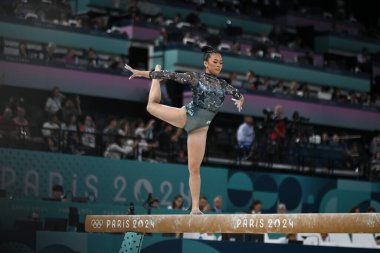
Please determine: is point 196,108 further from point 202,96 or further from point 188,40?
point 188,40

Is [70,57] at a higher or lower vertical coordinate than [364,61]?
lower

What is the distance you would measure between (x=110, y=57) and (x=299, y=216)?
44.2 feet

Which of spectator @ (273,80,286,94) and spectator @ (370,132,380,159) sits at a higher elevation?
spectator @ (273,80,286,94)

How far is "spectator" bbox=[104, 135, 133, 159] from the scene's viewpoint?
1623 cm

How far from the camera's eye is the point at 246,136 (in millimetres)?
17562

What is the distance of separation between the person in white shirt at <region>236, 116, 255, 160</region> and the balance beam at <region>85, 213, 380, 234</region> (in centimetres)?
805

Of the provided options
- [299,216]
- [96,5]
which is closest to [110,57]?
[96,5]

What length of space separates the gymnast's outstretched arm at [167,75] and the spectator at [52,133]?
22.4 ft

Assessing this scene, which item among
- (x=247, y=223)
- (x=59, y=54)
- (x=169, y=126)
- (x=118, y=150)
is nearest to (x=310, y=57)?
(x=169, y=126)

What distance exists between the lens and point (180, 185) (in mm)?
16828

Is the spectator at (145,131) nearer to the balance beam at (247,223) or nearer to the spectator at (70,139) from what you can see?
the spectator at (70,139)

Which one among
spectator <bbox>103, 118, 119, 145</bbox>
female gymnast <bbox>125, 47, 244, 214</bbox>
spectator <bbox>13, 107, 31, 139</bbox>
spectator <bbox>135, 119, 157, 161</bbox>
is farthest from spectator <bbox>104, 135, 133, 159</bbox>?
female gymnast <bbox>125, 47, 244, 214</bbox>

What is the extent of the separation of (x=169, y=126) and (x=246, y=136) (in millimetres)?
1625

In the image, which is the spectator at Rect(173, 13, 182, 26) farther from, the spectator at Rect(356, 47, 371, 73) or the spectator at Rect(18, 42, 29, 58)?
the spectator at Rect(356, 47, 371, 73)
